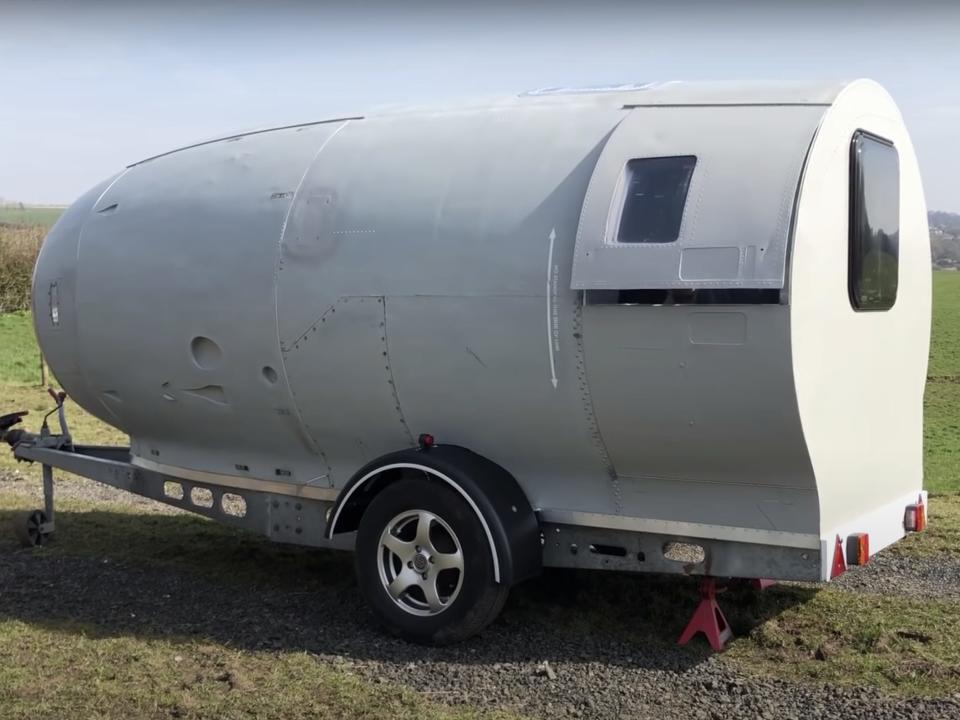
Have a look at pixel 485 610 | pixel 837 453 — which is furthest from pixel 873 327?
pixel 485 610

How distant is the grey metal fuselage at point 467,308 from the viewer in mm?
5445

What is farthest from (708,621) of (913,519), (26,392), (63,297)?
(26,392)

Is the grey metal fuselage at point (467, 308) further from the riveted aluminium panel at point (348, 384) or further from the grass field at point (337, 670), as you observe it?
the grass field at point (337, 670)

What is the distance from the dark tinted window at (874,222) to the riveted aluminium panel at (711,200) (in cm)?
45

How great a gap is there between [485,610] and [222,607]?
1.91 metres

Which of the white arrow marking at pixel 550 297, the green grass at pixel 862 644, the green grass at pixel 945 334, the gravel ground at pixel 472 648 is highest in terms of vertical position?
the white arrow marking at pixel 550 297

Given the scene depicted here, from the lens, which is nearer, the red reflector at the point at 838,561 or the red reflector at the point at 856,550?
the red reflector at the point at 838,561

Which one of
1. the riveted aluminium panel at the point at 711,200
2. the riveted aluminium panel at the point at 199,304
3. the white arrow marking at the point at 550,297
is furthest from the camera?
the riveted aluminium panel at the point at 199,304

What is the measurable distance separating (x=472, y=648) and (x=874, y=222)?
312 cm

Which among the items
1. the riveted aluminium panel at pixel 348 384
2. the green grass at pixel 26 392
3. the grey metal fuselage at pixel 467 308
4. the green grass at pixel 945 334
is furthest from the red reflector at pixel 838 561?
the green grass at pixel 945 334

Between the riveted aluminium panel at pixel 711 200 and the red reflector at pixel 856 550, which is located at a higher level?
the riveted aluminium panel at pixel 711 200

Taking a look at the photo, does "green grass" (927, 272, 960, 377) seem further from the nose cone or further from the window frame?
the nose cone

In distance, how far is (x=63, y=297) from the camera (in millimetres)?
7875

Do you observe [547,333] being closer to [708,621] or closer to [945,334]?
[708,621]
